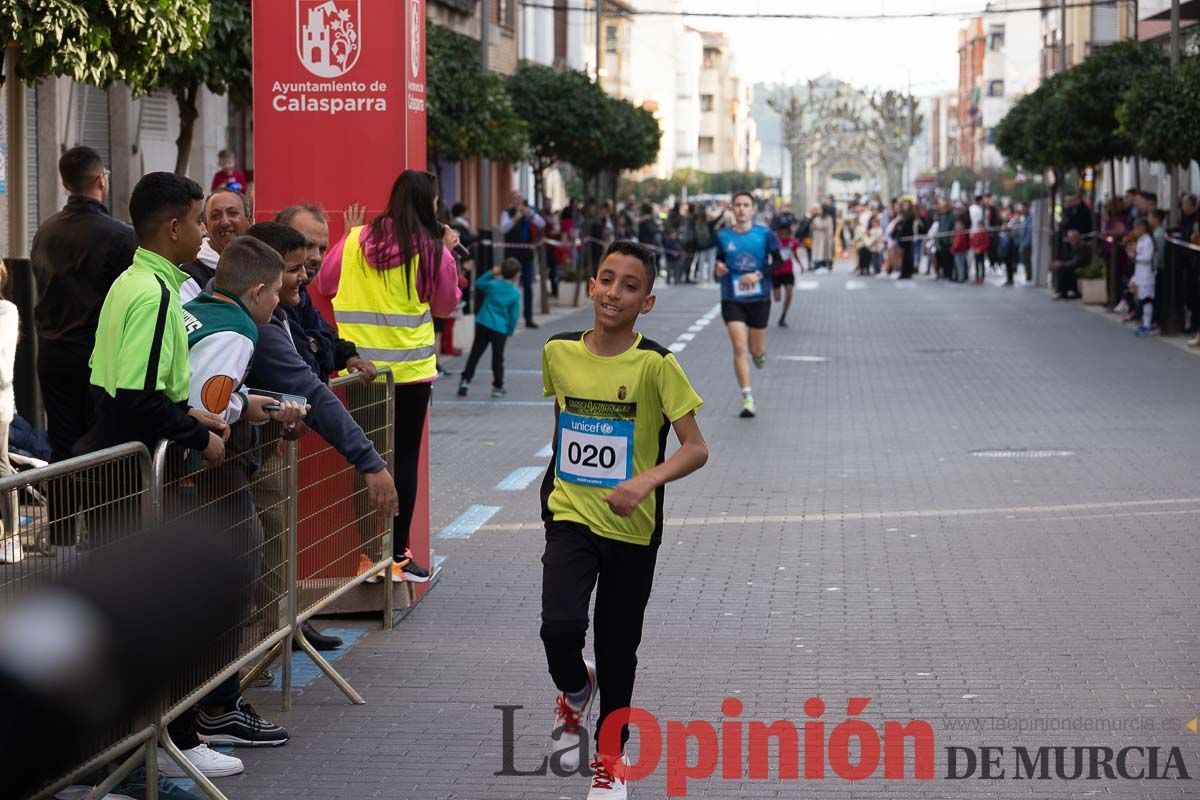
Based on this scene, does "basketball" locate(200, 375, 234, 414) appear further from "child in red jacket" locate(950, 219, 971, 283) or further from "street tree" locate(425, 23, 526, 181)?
"child in red jacket" locate(950, 219, 971, 283)

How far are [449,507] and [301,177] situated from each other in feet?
10.9

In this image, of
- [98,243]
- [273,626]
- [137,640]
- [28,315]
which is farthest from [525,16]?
[137,640]

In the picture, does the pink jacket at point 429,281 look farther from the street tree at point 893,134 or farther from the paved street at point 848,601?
the street tree at point 893,134

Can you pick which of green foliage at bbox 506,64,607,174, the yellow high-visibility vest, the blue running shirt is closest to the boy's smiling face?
the yellow high-visibility vest

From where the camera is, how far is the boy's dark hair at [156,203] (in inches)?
213

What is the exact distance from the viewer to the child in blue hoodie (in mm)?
17562

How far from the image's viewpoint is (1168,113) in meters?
23.4

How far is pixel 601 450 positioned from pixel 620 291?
44 centimetres

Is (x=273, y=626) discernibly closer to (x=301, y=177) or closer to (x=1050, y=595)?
(x=301, y=177)

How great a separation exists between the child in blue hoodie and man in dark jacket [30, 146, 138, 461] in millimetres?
8801

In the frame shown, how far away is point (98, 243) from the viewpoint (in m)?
8.61

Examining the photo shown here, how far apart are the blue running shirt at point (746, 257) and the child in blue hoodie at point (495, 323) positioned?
248cm

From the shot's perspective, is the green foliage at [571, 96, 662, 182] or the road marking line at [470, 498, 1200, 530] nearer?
the road marking line at [470, 498, 1200, 530]

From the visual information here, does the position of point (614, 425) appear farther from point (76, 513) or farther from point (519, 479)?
point (519, 479)
